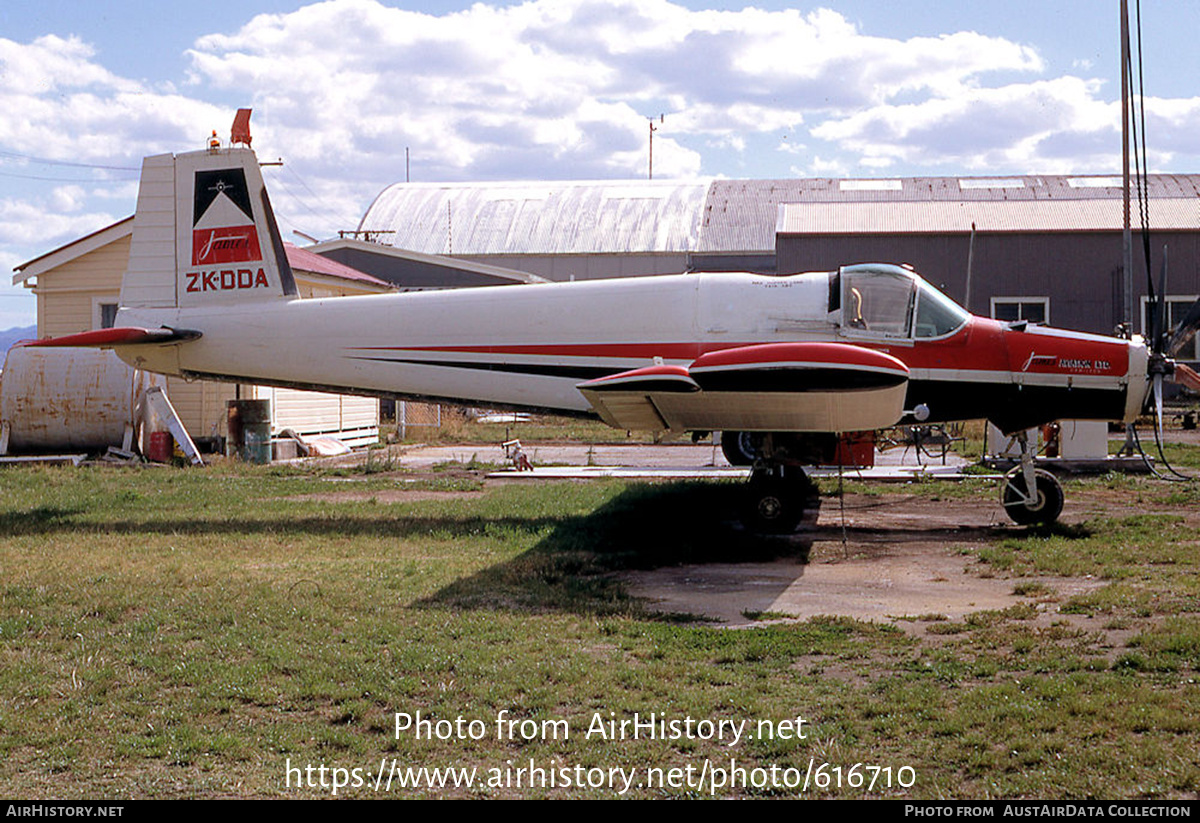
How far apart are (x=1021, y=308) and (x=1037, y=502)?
64.2 feet

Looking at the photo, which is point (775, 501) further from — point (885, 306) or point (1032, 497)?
→ point (1032, 497)

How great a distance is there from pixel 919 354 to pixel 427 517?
213 inches

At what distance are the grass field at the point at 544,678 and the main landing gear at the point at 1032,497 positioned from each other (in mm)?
539

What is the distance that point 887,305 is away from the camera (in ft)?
34.6

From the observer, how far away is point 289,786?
433cm

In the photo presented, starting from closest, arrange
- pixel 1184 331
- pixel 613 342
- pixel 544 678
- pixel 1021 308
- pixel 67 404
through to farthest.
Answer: pixel 544 678 → pixel 613 342 → pixel 1184 331 → pixel 67 404 → pixel 1021 308

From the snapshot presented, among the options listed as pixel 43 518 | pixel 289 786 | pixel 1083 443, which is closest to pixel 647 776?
pixel 289 786

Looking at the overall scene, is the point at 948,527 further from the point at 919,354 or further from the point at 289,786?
the point at 289,786

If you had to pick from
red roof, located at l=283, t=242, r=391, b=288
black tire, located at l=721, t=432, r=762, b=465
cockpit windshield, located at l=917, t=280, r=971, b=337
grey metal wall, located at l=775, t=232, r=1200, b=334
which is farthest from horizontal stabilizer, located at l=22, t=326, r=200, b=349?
grey metal wall, located at l=775, t=232, r=1200, b=334

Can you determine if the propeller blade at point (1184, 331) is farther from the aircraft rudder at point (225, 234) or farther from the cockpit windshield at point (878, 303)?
the aircraft rudder at point (225, 234)

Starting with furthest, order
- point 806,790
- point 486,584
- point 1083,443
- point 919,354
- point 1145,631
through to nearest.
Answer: point 1083,443 → point 919,354 → point 486,584 → point 1145,631 → point 806,790

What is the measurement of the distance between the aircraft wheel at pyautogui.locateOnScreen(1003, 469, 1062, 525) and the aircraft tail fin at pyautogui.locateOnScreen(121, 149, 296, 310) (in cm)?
809

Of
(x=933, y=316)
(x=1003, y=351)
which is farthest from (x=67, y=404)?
(x=1003, y=351)

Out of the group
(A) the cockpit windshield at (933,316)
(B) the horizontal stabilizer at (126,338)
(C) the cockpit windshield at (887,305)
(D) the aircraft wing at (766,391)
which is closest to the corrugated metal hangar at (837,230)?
(A) the cockpit windshield at (933,316)
